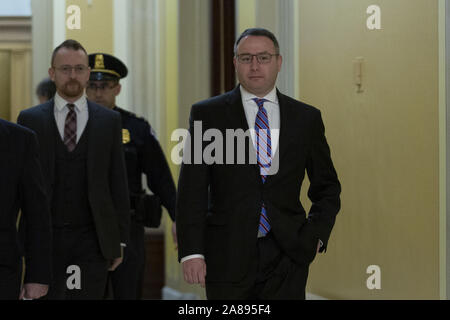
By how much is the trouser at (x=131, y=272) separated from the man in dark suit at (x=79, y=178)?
82cm

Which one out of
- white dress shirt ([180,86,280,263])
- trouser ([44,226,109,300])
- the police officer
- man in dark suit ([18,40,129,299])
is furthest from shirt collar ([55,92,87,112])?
white dress shirt ([180,86,280,263])

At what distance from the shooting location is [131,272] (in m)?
5.88

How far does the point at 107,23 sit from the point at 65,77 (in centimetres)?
351

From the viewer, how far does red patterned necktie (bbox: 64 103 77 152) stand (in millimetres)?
4805

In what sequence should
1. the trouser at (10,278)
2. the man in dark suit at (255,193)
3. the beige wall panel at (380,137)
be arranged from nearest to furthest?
the trouser at (10,278)
the man in dark suit at (255,193)
the beige wall panel at (380,137)

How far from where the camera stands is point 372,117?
5055mm

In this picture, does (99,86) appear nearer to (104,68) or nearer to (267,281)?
(104,68)

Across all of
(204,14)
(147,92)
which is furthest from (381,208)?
(147,92)

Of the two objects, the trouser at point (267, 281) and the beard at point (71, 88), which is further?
the beard at point (71, 88)

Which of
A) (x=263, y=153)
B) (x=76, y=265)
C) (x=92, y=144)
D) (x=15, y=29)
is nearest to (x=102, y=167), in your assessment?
(x=92, y=144)

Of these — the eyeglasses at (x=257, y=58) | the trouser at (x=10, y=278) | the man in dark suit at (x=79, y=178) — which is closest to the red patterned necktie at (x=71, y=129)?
the man in dark suit at (x=79, y=178)

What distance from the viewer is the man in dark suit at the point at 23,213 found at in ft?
11.2

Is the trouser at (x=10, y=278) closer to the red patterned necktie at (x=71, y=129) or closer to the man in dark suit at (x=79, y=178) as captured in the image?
the man in dark suit at (x=79, y=178)

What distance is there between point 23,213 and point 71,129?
1323 millimetres
